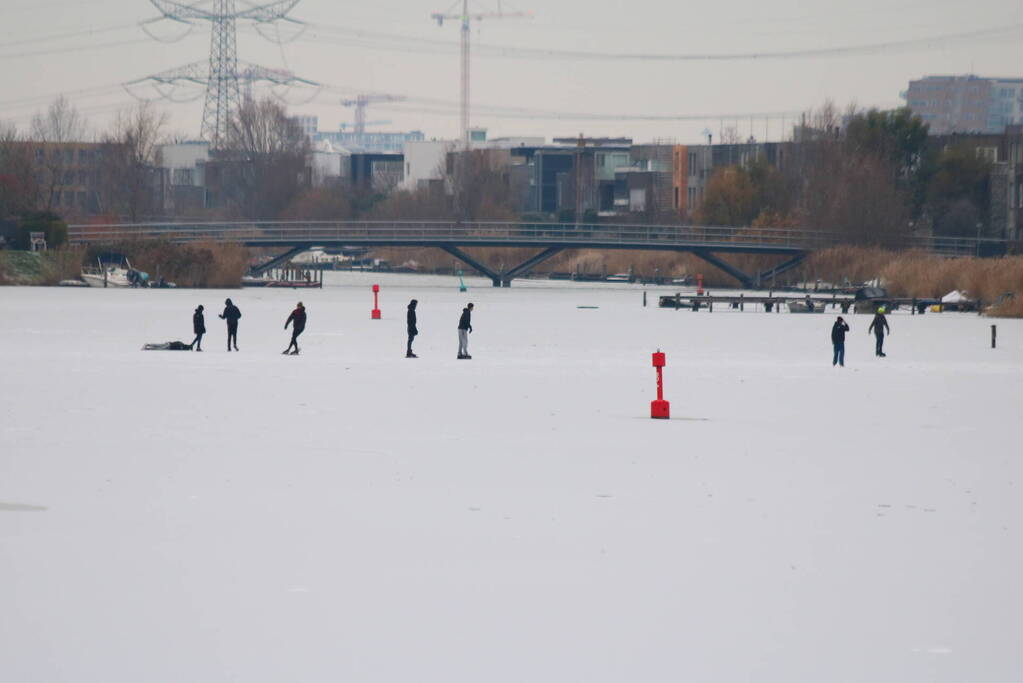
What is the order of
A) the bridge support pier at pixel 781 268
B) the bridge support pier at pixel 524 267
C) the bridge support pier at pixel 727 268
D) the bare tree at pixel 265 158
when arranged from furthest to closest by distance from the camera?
1. the bare tree at pixel 265 158
2. the bridge support pier at pixel 524 267
3. the bridge support pier at pixel 781 268
4. the bridge support pier at pixel 727 268

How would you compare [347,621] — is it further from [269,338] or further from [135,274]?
[135,274]

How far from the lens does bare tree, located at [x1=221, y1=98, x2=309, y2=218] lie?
14988cm

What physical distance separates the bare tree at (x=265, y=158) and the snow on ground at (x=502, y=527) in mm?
117358

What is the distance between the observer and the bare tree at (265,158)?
492ft

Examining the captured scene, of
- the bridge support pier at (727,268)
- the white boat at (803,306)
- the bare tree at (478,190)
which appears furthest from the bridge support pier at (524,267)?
the bare tree at (478,190)

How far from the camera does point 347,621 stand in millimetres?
12469

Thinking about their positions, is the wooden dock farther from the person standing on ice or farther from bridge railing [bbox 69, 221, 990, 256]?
the person standing on ice

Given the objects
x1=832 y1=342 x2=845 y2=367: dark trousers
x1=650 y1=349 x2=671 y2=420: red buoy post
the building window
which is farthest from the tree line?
x1=650 y1=349 x2=671 y2=420: red buoy post

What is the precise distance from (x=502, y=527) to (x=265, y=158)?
137m

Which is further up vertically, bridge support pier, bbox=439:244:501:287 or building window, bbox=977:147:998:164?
building window, bbox=977:147:998:164

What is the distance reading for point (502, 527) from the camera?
1620 cm

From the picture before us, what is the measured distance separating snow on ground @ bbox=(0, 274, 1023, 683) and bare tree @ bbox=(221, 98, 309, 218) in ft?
385

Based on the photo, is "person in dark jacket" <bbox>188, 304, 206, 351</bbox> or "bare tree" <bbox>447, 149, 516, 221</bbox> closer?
"person in dark jacket" <bbox>188, 304, 206, 351</bbox>

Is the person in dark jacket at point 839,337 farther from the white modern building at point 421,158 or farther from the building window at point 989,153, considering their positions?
the white modern building at point 421,158
